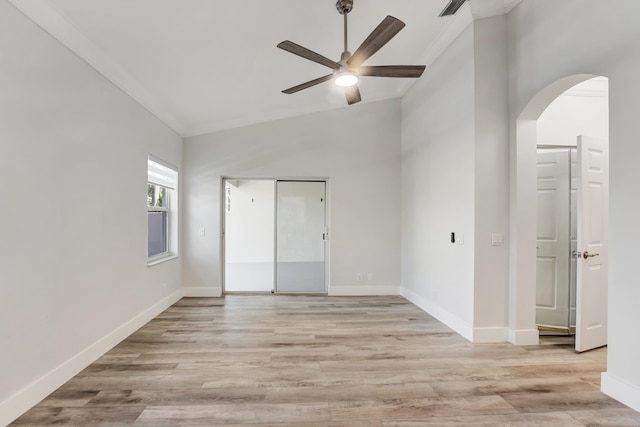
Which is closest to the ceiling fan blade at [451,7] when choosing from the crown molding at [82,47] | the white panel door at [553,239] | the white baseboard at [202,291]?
the white panel door at [553,239]

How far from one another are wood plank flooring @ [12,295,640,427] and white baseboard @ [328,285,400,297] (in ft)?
4.88

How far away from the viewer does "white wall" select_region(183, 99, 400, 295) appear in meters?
5.28

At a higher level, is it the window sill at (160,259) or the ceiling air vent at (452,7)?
the ceiling air vent at (452,7)

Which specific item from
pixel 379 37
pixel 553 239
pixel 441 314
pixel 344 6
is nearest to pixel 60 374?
pixel 379 37

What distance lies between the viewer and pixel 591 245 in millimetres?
2994

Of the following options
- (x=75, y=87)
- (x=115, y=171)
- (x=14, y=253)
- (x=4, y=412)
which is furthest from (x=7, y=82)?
(x=4, y=412)

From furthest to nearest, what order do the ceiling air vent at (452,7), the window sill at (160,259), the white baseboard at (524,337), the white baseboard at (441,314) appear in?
the window sill at (160,259) < the white baseboard at (441,314) < the white baseboard at (524,337) < the ceiling air vent at (452,7)

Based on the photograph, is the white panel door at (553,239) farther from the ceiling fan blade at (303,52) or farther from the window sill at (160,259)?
the window sill at (160,259)

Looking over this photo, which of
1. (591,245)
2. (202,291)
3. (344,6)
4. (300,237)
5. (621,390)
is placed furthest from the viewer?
(300,237)

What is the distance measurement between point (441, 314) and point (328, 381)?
207cm

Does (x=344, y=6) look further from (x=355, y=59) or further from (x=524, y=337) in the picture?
(x=524, y=337)

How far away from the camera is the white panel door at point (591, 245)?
9.75 feet

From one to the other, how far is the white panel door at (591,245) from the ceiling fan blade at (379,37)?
222 cm

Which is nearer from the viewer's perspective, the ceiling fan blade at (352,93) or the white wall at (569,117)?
the ceiling fan blade at (352,93)
